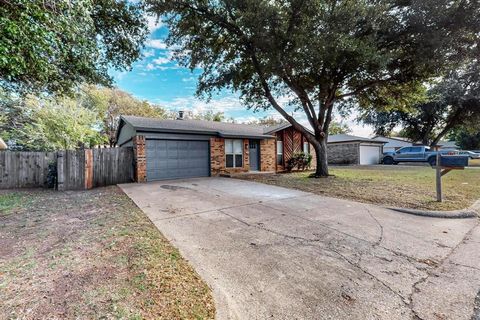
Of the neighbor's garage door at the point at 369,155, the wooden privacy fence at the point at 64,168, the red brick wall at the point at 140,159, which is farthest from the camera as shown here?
the neighbor's garage door at the point at 369,155

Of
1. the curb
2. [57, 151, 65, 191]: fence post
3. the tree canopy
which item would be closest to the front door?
[57, 151, 65, 191]: fence post

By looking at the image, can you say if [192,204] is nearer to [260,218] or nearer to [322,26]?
[260,218]

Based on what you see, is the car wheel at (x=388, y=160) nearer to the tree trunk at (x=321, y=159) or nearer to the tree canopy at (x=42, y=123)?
the tree trunk at (x=321, y=159)

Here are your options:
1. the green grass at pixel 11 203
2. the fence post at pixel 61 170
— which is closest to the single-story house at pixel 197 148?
the fence post at pixel 61 170

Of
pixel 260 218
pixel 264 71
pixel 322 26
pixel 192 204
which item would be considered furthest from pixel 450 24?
pixel 192 204

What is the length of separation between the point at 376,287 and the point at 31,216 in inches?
253

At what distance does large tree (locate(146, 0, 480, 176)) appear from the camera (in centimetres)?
783

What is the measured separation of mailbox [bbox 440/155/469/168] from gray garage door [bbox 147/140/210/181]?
372 inches

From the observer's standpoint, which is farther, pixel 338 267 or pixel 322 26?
pixel 322 26

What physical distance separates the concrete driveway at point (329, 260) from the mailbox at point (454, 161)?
1.61 m

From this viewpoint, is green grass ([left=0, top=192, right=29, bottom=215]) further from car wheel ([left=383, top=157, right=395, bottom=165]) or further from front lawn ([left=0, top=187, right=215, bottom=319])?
car wheel ([left=383, top=157, right=395, bottom=165])

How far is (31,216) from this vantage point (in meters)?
4.82

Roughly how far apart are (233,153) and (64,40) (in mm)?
8932

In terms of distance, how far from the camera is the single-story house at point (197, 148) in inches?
405
